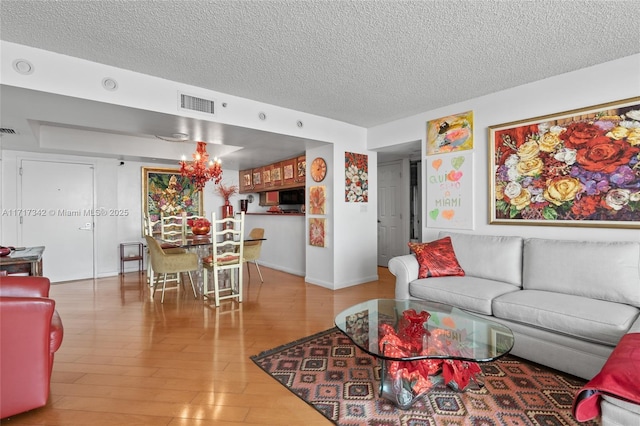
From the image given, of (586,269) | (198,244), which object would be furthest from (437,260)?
(198,244)

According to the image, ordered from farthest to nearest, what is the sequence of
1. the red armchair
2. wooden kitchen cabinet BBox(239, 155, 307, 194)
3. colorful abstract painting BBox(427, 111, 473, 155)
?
wooden kitchen cabinet BBox(239, 155, 307, 194) < colorful abstract painting BBox(427, 111, 473, 155) < the red armchair

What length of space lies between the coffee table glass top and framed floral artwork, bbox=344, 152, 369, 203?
7.91ft

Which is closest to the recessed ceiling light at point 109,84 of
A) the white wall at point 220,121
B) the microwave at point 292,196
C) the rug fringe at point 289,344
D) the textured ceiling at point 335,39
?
the white wall at point 220,121

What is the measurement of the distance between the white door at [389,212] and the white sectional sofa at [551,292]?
269cm

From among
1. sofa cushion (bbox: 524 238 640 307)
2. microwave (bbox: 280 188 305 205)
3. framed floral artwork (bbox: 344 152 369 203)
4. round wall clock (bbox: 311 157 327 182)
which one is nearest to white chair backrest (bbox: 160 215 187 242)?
microwave (bbox: 280 188 305 205)

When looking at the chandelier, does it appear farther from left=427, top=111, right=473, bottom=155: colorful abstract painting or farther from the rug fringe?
left=427, top=111, right=473, bottom=155: colorful abstract painting

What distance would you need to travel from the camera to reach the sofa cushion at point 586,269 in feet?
7.47

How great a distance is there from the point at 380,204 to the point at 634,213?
3.98 m

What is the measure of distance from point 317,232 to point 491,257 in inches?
95.5

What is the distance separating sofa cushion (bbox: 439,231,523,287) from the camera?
9.55ft

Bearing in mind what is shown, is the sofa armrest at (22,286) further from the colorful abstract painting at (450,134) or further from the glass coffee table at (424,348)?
the colorful abstract painting at (450,134)

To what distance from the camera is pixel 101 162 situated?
18.1ft

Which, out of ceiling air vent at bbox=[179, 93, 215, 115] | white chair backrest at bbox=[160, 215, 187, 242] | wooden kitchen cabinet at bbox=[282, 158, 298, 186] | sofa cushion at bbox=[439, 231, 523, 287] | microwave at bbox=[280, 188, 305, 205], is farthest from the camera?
microwave at bbox=[280, 188, 305, 205]

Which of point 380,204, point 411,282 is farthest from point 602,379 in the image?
point 380,204
